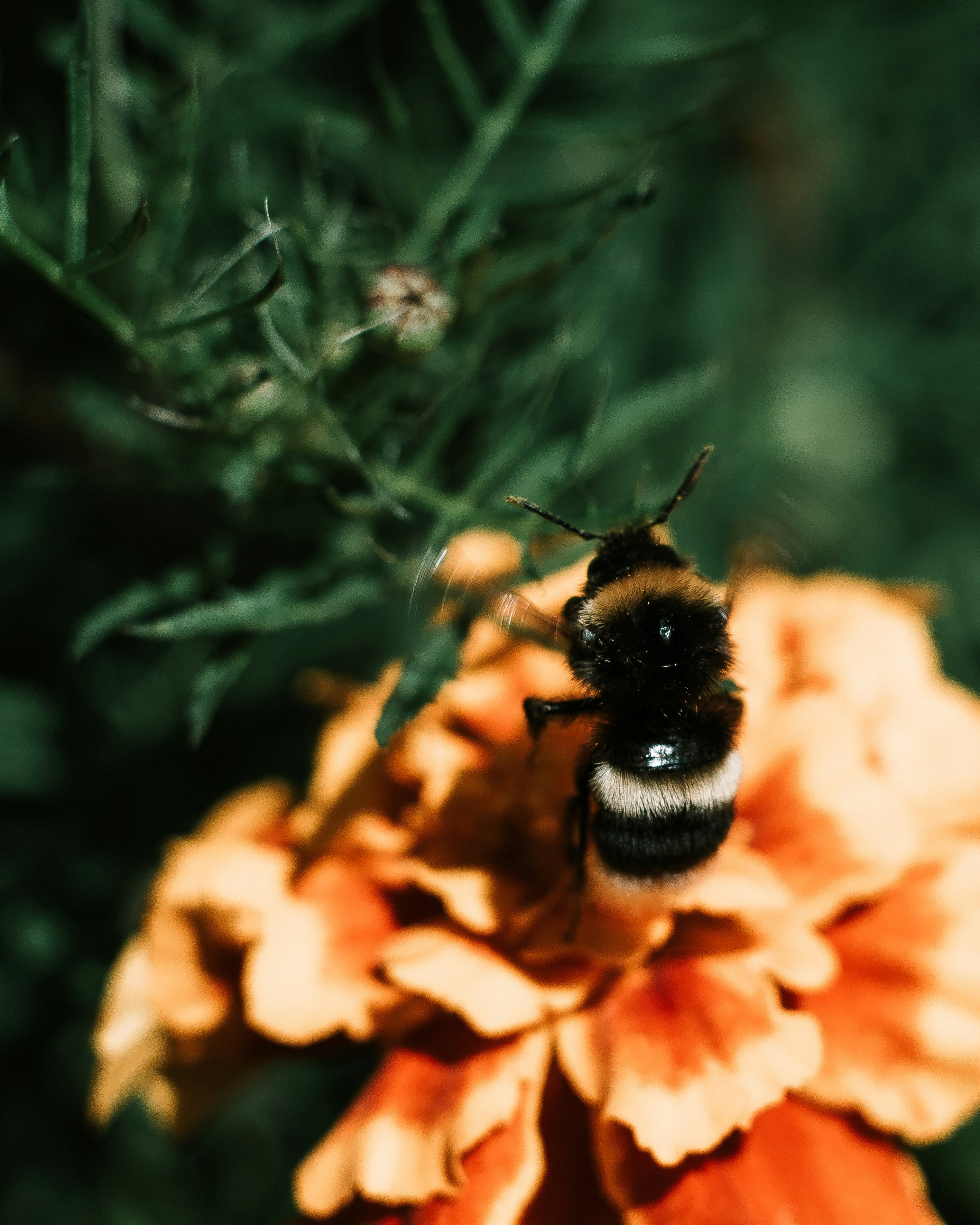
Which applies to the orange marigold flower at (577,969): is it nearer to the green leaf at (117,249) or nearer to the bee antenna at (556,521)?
the bee antenna at (556,521)

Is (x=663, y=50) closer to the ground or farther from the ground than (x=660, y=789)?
farther from the ground

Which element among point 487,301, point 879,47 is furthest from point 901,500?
point 487,301

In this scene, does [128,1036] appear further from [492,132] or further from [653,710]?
[492,132]

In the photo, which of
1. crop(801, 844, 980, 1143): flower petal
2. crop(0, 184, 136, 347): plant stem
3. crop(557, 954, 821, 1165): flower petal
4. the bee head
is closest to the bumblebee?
the bee head

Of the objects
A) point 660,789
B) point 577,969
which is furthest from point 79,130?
point 577,969

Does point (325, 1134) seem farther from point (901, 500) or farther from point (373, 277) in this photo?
Answer: point (901, 500)

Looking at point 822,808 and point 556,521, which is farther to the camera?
point 822,808
